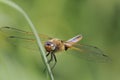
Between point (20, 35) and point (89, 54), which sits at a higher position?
point (20, 35)

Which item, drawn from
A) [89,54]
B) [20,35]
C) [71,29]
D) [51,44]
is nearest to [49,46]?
[51,44]

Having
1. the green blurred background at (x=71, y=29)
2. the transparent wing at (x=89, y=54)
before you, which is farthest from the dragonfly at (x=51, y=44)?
the green blurred background at (x=71, y=29)

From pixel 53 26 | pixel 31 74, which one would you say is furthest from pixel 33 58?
pixel 53 26

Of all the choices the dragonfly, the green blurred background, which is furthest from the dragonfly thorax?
the green blurred background

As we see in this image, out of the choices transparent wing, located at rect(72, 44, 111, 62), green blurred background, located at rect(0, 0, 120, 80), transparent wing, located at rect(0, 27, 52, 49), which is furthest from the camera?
green blurred background, located at rect(0, 0, 120, 80)

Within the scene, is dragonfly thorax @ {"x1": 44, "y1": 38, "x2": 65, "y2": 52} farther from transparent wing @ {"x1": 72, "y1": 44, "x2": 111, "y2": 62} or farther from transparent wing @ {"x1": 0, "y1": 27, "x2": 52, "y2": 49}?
transparent wing @ {"x1": 72, "y1": 44, "x2": 111, "y2": 62}

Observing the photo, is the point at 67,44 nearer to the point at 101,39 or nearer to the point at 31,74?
the point at 31,74

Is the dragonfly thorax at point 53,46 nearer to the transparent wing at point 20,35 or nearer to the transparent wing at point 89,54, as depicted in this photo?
the transparent wing at point 20,35

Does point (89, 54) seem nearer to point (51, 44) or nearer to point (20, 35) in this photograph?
point (51, 44)
